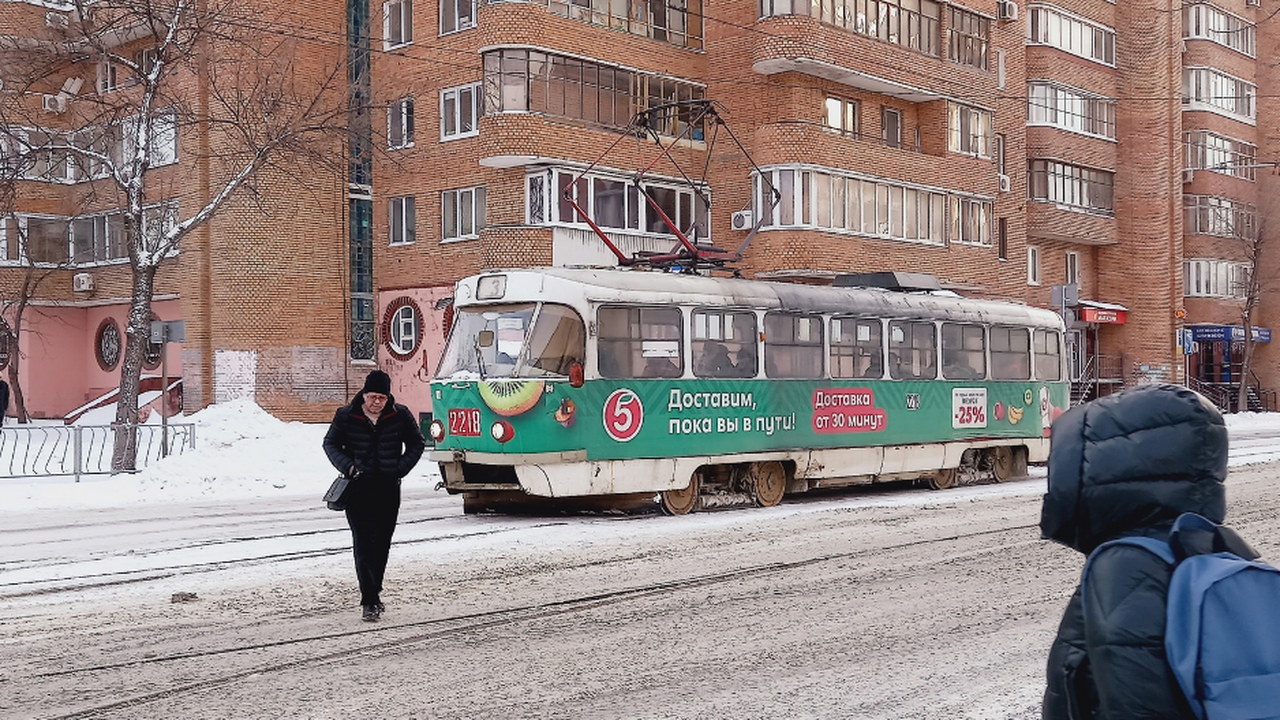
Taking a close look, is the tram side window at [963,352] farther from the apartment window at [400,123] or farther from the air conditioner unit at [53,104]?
the air conditioner unit at [53,104]

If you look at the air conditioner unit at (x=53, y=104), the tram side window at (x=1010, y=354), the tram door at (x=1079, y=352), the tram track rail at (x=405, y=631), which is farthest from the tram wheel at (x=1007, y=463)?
the tram door at (x=1079, y=352)

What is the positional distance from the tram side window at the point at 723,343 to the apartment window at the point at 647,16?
60.6ft

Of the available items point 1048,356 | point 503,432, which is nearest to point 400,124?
point 1048,356

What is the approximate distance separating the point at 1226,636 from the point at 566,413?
45.5ft

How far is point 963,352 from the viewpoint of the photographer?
22.3m

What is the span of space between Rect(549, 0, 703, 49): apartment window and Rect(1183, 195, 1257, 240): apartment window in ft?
87.0

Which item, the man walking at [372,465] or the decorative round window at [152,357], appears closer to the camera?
the man walking at [372,465]

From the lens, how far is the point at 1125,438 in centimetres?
272

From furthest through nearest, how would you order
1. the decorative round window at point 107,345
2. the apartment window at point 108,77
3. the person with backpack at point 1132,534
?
the decorative round window at point 107,345 → the apartment window at point 108,77 → the person with backpack at point 1132,534

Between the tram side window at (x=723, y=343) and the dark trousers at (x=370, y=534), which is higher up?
the tram side window at (x=723, y=343)

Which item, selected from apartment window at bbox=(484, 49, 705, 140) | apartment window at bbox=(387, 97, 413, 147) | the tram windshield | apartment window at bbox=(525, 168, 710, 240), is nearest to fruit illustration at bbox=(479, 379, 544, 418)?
the tram windshield

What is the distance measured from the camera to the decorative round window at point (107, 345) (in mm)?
42156

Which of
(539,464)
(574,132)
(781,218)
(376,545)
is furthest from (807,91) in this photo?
(376,545)

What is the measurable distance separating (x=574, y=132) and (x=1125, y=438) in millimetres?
32758
